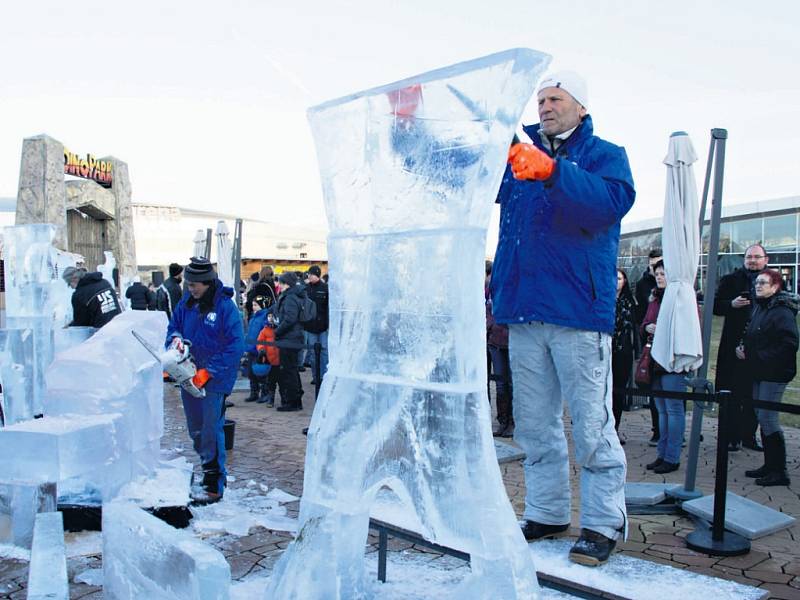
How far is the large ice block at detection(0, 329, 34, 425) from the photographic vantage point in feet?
18.6

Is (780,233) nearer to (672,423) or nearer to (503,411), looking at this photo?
(503,411)

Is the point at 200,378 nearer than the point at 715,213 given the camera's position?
No

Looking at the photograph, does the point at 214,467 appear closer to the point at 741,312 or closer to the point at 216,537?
Result: the point at 216,537

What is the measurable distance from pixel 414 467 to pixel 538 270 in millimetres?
910

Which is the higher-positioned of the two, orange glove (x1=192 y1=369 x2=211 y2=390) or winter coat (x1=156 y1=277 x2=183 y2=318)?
winter coat (x1=156 y1=277 x2=183 y2=318)

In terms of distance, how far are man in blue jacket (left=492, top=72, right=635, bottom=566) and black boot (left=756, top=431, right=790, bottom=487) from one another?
3.13 m

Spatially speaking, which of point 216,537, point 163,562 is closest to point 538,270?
point 163,562

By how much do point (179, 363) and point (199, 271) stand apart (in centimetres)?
68

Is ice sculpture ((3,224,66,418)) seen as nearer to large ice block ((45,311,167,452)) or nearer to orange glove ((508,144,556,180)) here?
large ice block ((45,311,167,452))

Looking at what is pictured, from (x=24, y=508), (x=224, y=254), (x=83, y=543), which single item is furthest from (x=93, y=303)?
(x=224, y=254)

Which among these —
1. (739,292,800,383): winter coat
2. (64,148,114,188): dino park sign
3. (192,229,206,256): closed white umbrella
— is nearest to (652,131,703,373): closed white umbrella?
(739,292,800,383): winter coat

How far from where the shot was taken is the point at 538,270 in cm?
258

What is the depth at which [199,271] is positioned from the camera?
15.2ft

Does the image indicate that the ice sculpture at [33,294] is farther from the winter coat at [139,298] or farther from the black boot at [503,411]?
the winter coat at [139,298]
